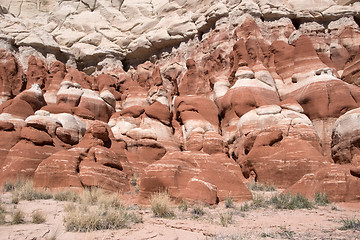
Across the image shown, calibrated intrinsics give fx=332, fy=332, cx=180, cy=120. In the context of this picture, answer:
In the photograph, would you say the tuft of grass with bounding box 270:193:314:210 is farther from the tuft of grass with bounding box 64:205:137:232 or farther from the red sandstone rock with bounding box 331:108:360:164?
the red sandstone rock with bounding box 331:108:360:164

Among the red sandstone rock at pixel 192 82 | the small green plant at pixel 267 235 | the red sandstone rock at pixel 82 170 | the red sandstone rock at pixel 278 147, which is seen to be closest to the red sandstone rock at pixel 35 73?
the red sandstone rock at pixel 192 82

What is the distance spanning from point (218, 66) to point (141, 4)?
25.2 m

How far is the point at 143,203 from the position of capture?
1243 centimetres

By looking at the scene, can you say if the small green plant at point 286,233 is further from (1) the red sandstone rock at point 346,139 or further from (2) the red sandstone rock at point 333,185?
(1) the red sandstone rock at point 346,139

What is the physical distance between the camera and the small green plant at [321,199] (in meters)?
12.0

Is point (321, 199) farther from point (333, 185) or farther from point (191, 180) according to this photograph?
point (191, 180)

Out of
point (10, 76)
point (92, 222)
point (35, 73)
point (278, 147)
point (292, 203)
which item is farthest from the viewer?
point (35, 73)

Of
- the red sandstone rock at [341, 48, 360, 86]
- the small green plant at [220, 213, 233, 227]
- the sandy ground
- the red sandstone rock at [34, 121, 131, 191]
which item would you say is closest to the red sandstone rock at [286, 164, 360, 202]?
the sandy ground

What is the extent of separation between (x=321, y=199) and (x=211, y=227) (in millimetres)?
6185

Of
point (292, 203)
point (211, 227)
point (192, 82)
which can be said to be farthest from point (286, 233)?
point (192, 82)

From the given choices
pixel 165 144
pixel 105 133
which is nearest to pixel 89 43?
pixel 165 144

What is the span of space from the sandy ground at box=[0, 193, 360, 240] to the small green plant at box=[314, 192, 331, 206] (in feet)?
3.88

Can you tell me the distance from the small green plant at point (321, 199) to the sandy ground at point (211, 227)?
118 cm

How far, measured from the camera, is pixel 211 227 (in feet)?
26.6
